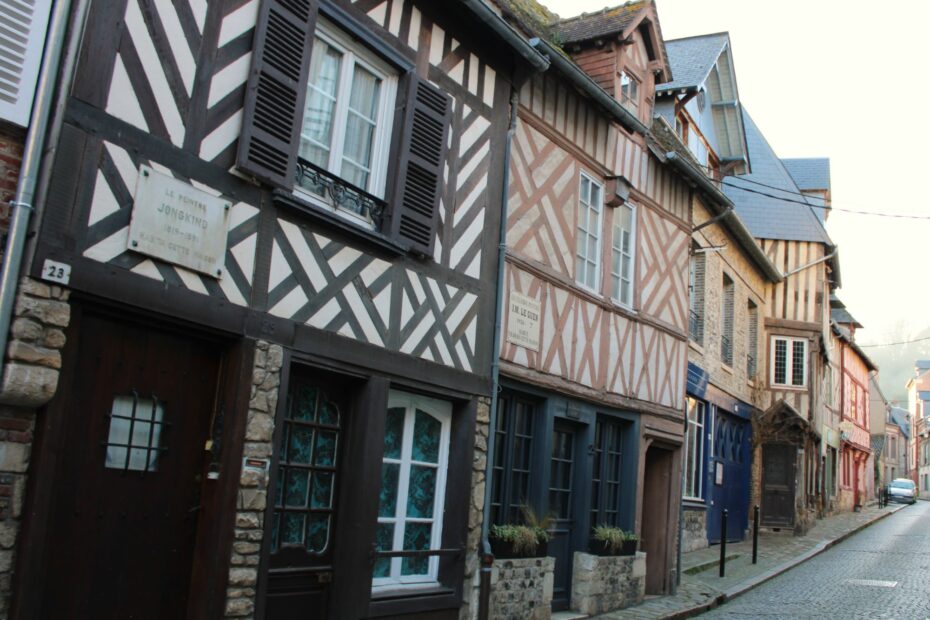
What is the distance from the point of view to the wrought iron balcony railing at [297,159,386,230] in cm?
624

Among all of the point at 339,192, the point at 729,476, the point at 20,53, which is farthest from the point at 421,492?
the point at 729,476

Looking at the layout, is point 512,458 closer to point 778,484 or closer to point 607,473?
point 607,473

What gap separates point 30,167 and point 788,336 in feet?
64.4

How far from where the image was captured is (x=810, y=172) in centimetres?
2530

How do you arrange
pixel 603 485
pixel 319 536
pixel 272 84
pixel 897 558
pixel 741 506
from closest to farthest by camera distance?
pixel 272 84 < pixel 319 536 < pixel 603 485 < pixel 897 558 < pixel 741 506

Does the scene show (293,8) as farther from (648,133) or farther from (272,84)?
(648,133)

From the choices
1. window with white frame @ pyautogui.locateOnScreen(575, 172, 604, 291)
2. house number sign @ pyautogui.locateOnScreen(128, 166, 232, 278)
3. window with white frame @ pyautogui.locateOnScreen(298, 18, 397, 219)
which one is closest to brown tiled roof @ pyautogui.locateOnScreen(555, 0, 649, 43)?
window with white frame @ pyautogui.locateOnScreen(575, 172, 604, 291)

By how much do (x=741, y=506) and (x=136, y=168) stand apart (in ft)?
52.6

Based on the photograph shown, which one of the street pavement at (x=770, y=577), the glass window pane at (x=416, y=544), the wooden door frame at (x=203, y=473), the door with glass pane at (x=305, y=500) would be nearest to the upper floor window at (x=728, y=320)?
the street pavement at (x=770, y=577)

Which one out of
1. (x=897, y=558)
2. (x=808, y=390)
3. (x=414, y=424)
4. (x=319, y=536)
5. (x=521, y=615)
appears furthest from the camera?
(x=808, y=390)

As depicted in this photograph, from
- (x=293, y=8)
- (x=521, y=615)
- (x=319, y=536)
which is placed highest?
(x=293, y=8)

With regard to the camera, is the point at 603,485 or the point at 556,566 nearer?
the point at 556,566

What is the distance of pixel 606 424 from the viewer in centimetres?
1034

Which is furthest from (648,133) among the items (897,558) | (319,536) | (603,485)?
(897,558)
